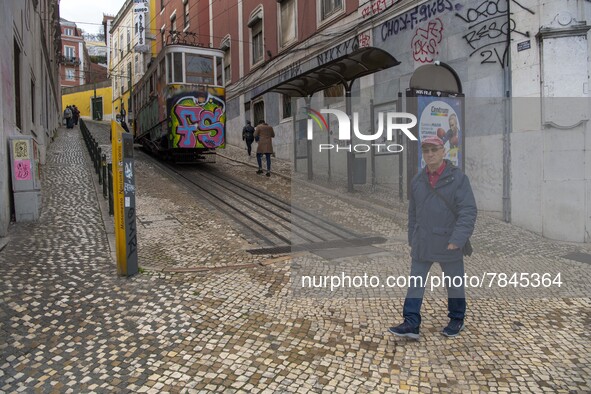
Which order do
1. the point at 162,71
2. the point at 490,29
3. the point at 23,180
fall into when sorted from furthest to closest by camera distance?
the point at 162,71, the point at 490,29, the point at 23,180

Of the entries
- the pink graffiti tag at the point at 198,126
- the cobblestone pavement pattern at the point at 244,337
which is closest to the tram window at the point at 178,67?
the pink graffiti tag at the point at 198,126

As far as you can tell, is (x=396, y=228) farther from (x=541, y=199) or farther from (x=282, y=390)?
(x=282, y=390)

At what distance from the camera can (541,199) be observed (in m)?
8.20

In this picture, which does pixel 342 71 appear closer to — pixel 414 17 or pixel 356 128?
pixel 356 128

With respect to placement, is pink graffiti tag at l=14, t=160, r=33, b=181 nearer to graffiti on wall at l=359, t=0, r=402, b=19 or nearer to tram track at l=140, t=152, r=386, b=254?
tram track at l=140, t=152, r=386, b=254

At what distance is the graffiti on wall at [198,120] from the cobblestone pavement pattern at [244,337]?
824cm

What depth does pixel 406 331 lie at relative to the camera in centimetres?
385

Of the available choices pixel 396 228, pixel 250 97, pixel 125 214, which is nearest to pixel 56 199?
pixel 125 214

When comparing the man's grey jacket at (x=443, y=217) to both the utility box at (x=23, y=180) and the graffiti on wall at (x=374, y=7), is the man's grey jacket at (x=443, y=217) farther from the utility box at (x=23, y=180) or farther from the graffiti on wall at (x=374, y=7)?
the graffiti on wall at (x=374, y=7)

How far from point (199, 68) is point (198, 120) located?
1621 millimetres

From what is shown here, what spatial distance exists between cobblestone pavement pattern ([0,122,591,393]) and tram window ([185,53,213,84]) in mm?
9200

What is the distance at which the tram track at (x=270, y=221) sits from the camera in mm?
7188

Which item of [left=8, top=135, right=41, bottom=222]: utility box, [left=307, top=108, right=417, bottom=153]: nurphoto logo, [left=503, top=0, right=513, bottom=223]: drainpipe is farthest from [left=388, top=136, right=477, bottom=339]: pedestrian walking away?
[left=8, top=135, right=41, bottom=222]: utility box

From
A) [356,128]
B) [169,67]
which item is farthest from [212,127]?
[356,128]
